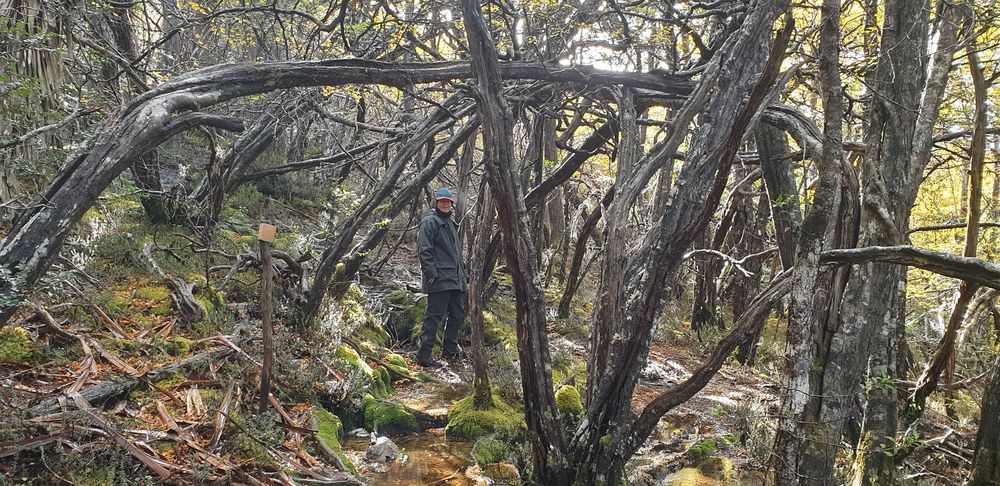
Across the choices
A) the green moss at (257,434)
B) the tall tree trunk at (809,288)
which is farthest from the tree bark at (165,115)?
the green moss at (257,434)

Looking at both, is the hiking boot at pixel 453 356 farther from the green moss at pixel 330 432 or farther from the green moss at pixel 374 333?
the green moss at pixel 330 432

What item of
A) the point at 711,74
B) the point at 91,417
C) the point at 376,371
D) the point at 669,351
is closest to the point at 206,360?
the point at 91,417

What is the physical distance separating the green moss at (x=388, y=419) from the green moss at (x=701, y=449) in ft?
7.69

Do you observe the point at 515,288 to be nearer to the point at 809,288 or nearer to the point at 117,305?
the point at 809,288

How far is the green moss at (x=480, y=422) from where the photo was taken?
4855 millimetres

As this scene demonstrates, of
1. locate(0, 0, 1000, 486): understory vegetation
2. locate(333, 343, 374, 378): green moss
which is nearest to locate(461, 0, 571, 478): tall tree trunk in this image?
locate(0, 0, 1000, 486): understory vegetation

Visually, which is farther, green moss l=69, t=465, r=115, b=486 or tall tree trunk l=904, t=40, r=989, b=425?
tall tree trunk l=904, t=40, r=989, b=425

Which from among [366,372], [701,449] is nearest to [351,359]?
[366,372]

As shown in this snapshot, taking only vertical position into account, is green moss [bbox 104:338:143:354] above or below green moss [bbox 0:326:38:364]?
below

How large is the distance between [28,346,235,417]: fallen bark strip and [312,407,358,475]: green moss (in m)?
0.87

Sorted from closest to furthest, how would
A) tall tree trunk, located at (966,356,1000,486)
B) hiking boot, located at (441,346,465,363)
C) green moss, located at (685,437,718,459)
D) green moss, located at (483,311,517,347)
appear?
tall tree trunk, located at (966,356,1000,486)
green moss, located at (685,437,718,459)
hiking boot, located at (441,346,465,363)
green moss, located at (483,311,517,347)

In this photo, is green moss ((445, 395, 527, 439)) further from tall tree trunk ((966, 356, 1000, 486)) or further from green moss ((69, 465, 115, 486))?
tall tree trunk ((966, 356, 1000, 486))

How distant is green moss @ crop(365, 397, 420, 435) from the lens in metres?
4.91

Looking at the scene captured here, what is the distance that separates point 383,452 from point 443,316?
9.21 feet
